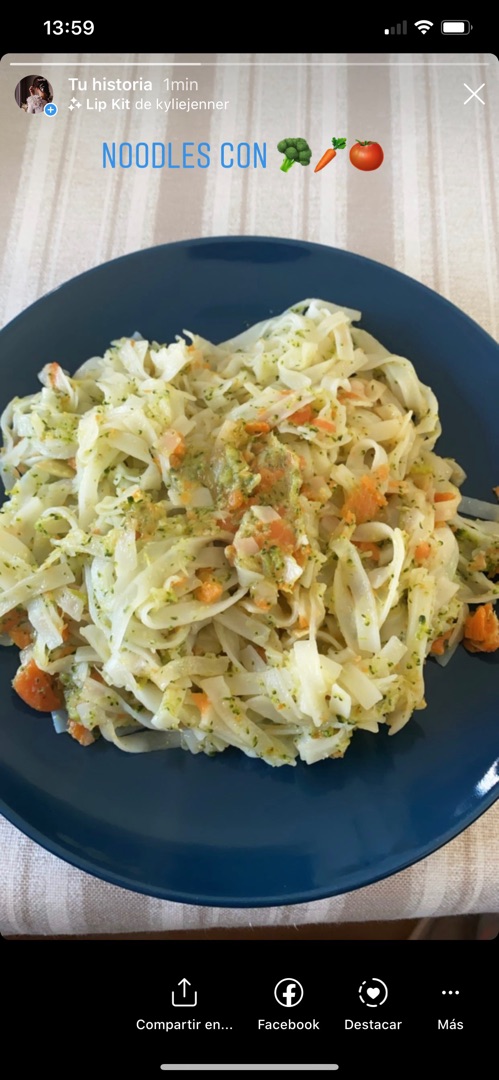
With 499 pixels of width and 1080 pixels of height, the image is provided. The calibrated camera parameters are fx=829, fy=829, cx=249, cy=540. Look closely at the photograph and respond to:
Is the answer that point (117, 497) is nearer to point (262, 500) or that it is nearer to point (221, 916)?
point (262, 500)

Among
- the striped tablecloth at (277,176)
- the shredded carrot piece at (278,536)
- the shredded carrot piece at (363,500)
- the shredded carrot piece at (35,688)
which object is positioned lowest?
the shredded carrot piece at (35,688)

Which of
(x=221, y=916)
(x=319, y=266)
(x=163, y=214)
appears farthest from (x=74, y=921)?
(x=163, y=214)

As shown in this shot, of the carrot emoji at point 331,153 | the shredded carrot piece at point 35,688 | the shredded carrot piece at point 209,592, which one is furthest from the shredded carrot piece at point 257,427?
the carrot emoji at point 331,153

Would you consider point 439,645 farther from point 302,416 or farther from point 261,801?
point 302,416
